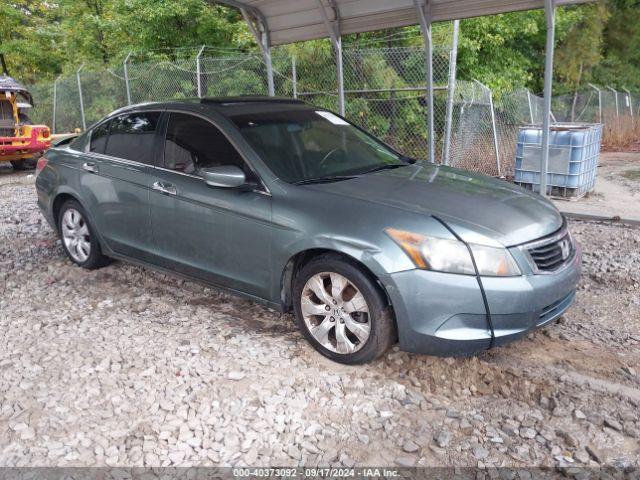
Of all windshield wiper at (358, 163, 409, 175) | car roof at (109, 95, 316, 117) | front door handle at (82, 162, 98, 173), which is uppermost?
car roof at (109, 95, 316, 117)

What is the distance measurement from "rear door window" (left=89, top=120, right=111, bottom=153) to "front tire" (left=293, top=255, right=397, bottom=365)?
2607 millimetres

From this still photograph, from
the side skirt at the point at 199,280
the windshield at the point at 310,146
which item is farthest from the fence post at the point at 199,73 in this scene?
the windshield at the point at 310,146

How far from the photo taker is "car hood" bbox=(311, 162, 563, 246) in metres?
3.30

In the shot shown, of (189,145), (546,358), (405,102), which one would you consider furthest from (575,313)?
(405,102)

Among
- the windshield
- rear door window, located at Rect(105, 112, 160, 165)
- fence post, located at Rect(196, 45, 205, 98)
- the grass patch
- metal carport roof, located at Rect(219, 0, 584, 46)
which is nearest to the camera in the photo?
the windshield

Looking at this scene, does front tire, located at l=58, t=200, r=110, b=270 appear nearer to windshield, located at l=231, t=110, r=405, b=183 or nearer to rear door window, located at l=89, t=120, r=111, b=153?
rear door window, located at l=89, t=120, r=111, b=153

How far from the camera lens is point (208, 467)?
8.79 ft

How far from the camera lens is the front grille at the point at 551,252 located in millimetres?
3326

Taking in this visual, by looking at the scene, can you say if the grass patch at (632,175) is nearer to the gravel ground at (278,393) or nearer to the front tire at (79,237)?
the gravel ground at (278,393)

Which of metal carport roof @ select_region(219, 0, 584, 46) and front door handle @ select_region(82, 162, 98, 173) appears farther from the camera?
metal carport roof @ select_region(219, 0, 584, 46)

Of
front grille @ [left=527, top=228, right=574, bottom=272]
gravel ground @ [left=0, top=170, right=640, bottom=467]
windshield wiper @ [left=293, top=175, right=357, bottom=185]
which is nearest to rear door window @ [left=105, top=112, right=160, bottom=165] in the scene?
gravel ground @ [left=0, top=170, right=640, bottom=467]

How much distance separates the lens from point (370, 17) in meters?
7.61

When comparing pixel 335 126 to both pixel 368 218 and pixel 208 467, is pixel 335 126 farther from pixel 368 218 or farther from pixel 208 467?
pixel 208 467

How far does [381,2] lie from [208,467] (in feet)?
20.8
